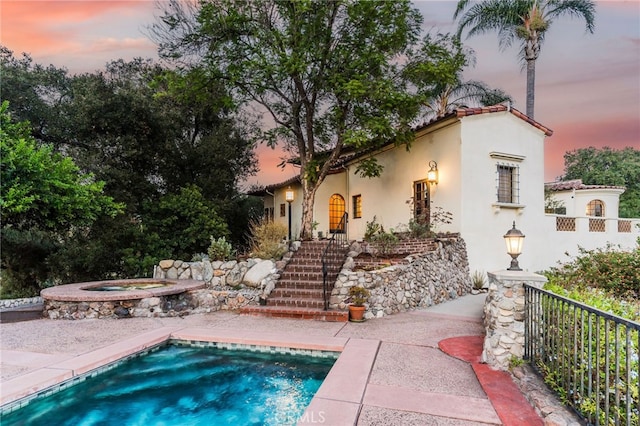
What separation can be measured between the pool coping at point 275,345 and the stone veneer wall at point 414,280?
82.6 inches

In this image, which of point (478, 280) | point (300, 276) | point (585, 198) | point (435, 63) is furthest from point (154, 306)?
point (585, 198)

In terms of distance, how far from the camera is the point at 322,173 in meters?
11.7

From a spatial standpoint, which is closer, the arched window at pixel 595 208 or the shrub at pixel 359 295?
the shrub at pixel 359 295

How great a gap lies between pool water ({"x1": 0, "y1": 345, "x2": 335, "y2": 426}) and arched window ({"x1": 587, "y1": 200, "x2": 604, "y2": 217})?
18.3 metres

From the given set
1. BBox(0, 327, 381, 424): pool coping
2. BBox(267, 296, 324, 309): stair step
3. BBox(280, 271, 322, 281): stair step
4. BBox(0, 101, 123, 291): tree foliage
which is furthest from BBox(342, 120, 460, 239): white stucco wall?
BBox(0, 101, 123, 291): tree foliage

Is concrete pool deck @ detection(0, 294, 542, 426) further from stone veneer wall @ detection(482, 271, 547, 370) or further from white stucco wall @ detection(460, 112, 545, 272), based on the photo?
white stucco wall @ detection(460, 112, 545, 272)

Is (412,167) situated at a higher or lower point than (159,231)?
higher

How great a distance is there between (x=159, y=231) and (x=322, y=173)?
651 centimetres

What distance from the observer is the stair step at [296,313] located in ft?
23.5

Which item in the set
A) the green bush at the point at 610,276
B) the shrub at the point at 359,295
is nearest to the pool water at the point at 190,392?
the shrub at the point at 359,295

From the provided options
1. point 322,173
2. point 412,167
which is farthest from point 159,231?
point 412,167

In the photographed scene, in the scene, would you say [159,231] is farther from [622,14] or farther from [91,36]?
[622,14]

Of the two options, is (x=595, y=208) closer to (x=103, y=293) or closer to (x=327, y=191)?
(x=327, y=191)

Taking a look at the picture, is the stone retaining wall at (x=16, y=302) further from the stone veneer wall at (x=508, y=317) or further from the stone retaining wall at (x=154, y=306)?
the stone veneer wall at (x=508, y=317)
